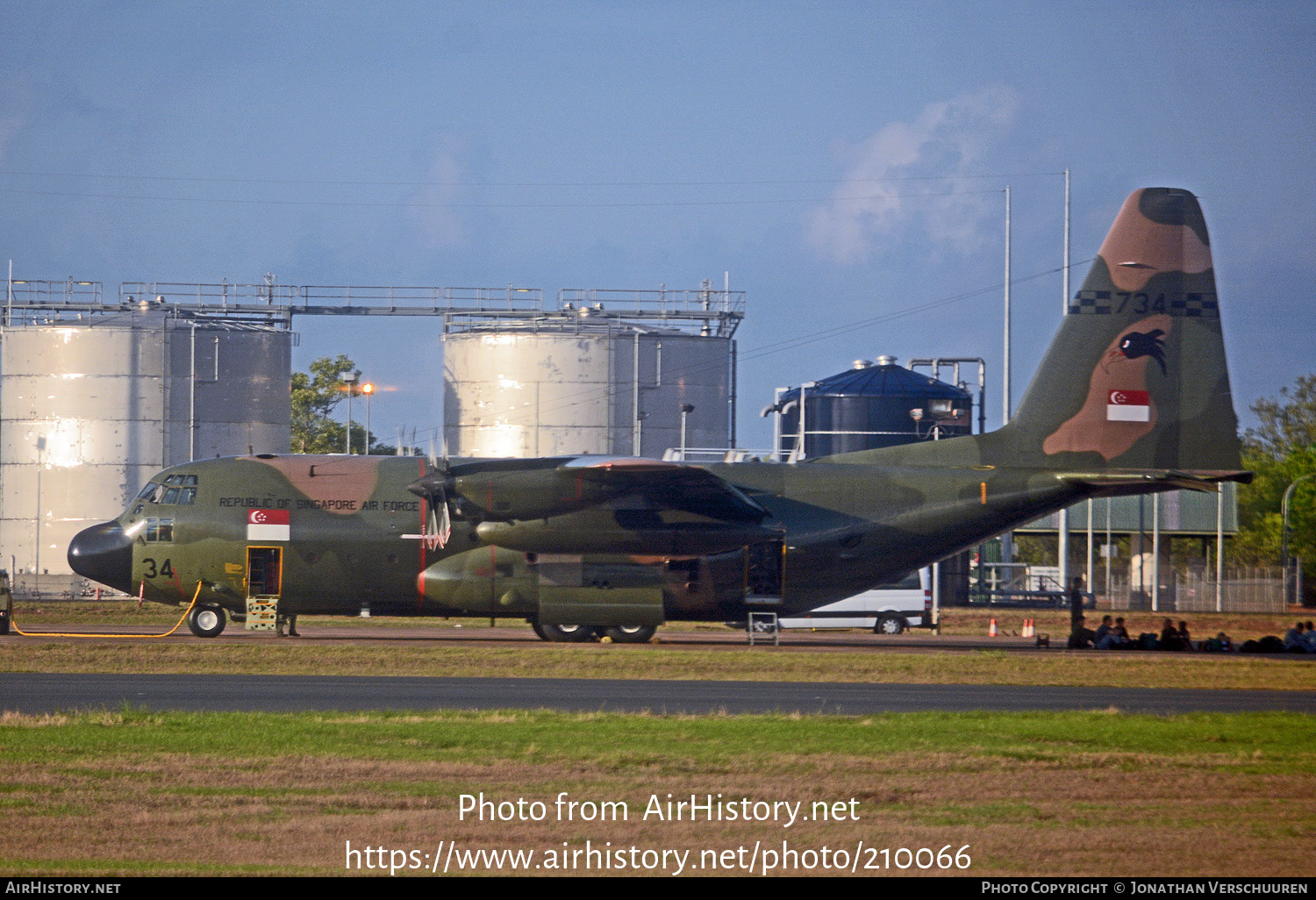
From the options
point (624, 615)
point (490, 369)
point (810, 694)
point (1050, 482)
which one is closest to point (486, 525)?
point (624, 615)

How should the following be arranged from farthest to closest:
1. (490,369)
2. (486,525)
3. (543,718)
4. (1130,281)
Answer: (490,369), (1130,281), (486,525), (543,718)

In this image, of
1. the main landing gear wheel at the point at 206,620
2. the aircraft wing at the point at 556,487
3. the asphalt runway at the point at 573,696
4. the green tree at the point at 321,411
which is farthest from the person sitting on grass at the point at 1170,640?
the green tree at the point at 321,411

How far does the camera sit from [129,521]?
27641mm

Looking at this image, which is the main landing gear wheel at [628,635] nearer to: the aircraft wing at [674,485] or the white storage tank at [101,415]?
the aircraft wing at [674,485]

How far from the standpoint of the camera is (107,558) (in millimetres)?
27312

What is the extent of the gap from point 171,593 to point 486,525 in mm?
7369

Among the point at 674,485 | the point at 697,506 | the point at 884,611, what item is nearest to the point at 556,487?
the point at 674,485

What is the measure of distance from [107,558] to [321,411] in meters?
68.1

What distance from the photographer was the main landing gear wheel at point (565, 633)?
2823 centimetres

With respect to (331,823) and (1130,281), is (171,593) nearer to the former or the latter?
(331,823)

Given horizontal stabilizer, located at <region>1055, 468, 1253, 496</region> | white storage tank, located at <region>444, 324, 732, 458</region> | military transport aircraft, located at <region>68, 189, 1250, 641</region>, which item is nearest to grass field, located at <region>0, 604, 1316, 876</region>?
military transport aircraft, located at <region>68, 189, 1250, 641</region>

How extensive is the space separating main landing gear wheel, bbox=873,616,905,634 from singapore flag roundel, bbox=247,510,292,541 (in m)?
18.9

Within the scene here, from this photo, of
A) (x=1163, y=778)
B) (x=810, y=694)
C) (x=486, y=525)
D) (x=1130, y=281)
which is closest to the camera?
(x=1163, y=778)

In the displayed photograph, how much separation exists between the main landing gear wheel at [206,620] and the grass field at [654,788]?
42.8 ft
